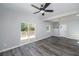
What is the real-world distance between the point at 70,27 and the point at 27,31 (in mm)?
4487

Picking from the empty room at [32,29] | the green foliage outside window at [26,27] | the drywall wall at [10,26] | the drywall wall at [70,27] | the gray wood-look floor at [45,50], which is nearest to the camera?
the gray wood-look floor at [45,50]

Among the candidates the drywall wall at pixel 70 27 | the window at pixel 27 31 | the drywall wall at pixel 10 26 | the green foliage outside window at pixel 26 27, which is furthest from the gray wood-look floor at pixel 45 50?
the drywall wall at pixel 70 27

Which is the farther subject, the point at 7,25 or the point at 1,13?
the point at 7,25

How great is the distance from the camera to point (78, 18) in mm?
6727

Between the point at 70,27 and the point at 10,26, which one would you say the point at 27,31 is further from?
the point at 70,27

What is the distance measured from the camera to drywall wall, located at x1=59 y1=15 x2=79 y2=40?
22.7ft

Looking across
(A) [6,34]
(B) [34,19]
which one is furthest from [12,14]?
(B) [34,19]

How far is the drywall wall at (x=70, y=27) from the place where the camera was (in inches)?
273

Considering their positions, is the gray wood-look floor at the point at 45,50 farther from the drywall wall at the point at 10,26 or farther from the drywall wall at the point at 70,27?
the drywall wall at the point at 70,27

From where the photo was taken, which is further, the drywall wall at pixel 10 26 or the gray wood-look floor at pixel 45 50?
the drywall wall at pixel 10 26

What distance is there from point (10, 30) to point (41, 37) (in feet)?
11.8

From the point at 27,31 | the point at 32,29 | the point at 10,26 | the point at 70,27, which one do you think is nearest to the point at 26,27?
the point at 27,31

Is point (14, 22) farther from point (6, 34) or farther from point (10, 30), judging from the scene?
point (6, 34)

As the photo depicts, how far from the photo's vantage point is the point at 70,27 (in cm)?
734
